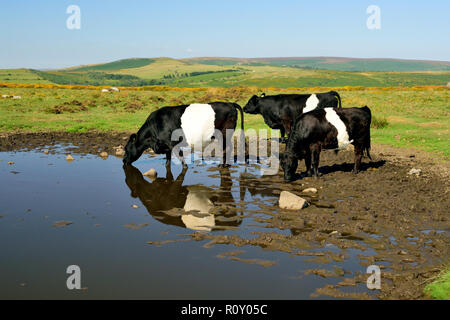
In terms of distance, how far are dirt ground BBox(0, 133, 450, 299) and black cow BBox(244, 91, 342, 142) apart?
3.43m

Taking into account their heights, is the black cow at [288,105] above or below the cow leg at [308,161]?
above

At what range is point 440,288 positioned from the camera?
4.82m

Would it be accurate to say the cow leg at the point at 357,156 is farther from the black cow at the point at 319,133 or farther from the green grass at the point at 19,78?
the green grass at the point at 19,78

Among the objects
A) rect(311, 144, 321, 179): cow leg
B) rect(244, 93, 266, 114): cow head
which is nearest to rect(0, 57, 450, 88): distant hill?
rect(244, 93, 266, 114): cow head

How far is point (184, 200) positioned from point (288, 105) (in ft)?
25.4

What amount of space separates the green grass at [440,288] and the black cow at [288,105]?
1045cm

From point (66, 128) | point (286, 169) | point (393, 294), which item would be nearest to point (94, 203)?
point (286, 169)

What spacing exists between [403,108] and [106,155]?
17717 mm

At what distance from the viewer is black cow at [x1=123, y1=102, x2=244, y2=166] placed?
38.8 feet

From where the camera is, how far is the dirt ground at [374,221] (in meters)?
5.48

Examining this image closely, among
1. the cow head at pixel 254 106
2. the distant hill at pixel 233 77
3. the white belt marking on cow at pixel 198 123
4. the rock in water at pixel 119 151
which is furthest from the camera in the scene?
the distant hill at pixel 233 77

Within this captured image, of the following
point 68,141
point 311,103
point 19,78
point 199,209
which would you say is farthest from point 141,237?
point 19,78

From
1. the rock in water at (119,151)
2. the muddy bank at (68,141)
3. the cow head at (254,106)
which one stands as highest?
the cow head at (254,106)

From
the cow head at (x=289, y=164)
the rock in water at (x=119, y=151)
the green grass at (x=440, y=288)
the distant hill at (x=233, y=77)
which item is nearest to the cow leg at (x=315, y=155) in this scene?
the cow head at (x=289, y=164)
